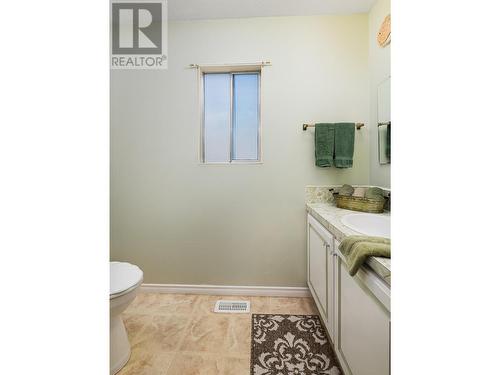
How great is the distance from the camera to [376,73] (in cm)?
193

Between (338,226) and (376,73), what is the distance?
1.41 meters

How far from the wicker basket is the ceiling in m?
1.55

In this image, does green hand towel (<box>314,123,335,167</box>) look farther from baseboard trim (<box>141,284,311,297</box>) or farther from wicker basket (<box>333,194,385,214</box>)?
baseboard trim (<box>141,284,311,297</box>)

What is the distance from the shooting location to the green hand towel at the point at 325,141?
6.56 feet

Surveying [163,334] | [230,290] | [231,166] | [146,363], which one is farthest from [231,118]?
[146,363]

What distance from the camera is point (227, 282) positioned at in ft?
7.09

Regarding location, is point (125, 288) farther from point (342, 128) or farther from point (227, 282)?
point (342, 128)

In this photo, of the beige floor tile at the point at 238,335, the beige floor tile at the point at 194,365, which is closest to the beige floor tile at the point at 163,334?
the beige floor tile at the point at 194,365

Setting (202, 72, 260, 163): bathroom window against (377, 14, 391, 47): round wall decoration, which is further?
(202, 72, 260, 163): bathroom window

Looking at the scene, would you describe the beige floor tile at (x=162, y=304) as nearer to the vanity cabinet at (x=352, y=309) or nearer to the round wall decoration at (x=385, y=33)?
the vanity cabinet at (x=352, y=309)

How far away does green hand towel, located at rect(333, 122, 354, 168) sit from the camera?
6.56 feet

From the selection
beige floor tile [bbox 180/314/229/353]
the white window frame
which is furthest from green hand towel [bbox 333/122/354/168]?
beige floor tile [bbox 180/314/229/353]
